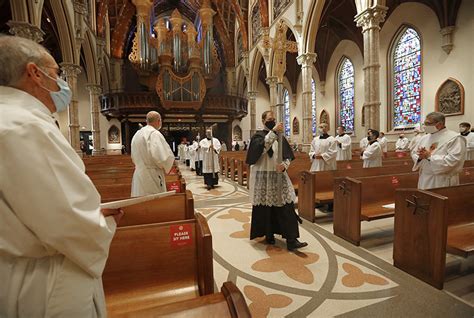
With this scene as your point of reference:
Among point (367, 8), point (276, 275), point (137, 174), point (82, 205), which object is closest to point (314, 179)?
point (276, 275)

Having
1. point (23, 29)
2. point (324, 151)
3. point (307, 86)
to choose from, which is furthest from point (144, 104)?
point (324, 151)

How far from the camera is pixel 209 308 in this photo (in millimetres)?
1245

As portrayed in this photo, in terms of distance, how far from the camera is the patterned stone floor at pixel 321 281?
215cm

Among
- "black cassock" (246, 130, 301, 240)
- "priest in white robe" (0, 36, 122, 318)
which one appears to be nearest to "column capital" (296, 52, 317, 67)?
"black cassock" (246, 130, 301, 240)

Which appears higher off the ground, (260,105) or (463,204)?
(260,105)

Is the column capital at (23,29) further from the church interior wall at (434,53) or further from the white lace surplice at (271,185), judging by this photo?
the church interior wall at (434,53)

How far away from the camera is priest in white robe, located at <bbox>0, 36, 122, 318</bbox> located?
760 millimetres

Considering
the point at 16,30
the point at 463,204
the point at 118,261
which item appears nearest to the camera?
the point at 118,261

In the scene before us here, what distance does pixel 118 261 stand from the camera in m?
1.64

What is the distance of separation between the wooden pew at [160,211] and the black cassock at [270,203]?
1192mm

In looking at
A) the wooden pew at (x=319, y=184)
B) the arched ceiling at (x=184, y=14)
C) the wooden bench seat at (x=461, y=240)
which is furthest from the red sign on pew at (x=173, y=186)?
the arched ceiling at (x=184, y=14)

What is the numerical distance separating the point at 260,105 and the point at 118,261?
2292cm

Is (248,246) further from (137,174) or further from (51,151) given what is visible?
(51,151)

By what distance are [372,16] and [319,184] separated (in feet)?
19.8
